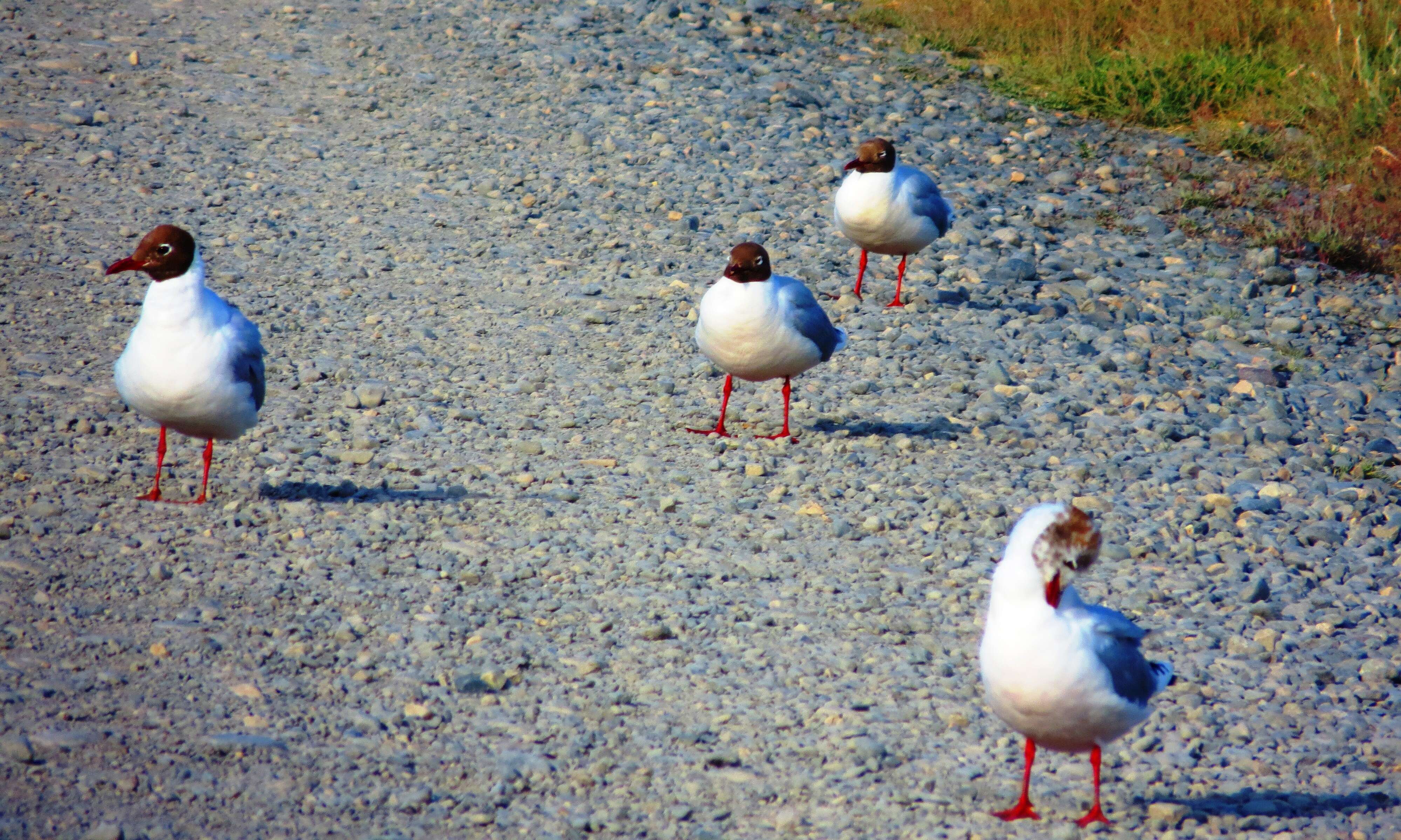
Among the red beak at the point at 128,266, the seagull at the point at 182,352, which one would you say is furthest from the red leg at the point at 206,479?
the red beak at the point at 128,266

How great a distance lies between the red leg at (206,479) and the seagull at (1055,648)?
393 cm

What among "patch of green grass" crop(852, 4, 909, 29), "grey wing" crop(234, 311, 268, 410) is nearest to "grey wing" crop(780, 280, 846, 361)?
"grey wing" crop(234, 311, 268, 410)

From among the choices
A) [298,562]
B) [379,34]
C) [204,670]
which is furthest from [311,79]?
[204,670]

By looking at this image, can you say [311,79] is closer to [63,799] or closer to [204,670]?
[204,670]

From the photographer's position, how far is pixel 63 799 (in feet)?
13.4

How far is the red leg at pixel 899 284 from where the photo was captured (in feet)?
30.7

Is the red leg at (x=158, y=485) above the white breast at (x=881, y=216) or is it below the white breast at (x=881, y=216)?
below

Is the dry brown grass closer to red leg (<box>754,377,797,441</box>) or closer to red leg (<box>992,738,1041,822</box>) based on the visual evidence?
red leg (<box>754,377,797,441</box>)

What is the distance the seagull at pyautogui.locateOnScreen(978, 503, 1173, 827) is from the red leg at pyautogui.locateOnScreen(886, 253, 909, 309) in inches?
210

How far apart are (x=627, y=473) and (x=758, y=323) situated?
3.60 feet

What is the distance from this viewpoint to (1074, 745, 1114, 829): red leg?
4.30m

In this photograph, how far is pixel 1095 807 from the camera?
4324 mm

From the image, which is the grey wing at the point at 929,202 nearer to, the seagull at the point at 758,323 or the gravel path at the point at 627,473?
the gravel path at the point at 627,473

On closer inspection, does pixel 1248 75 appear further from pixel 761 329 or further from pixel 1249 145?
pixel 761 329
